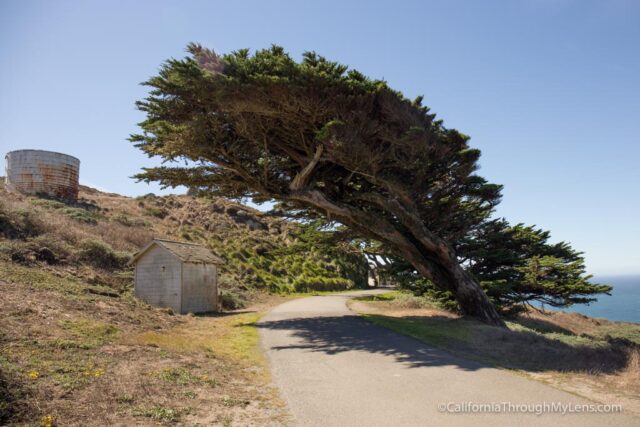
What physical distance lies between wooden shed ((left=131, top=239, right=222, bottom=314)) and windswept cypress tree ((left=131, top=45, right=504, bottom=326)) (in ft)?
19.2

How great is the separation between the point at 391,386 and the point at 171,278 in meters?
17.5

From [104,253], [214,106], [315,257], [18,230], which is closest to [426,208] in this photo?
[214,106]

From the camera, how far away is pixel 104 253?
25.8 meters

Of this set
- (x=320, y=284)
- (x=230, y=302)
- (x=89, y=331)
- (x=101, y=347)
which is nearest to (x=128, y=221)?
(x=320, y=284)

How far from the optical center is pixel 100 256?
25375mm

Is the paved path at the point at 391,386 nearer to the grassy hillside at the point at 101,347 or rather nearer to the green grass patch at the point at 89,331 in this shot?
the grassy hillside at the point at 101,347

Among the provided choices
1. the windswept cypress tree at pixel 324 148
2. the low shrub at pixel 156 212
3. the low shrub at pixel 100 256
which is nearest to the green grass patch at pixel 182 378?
the windswept cypress tree at pixel 324 148

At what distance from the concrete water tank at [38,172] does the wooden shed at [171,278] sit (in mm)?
23001

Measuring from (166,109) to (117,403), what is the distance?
12658mm

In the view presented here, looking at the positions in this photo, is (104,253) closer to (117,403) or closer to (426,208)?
(426,208)

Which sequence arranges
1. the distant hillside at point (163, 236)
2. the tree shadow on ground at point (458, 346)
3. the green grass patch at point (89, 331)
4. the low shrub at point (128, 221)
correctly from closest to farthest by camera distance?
the green grass patch at point (89, 331), the tree shadow on ground at point (458, 346), the distant hillside at point (163, 236), the low shrub at point (128, 221)

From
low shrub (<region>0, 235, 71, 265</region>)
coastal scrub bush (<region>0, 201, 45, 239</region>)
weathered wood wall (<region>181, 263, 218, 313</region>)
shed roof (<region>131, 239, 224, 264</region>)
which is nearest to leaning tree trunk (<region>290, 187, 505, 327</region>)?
shed roof (<region>131, 239, 224, 264</region>)

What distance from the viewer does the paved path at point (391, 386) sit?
242 inches

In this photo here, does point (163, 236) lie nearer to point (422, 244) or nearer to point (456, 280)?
point (422, 244)
